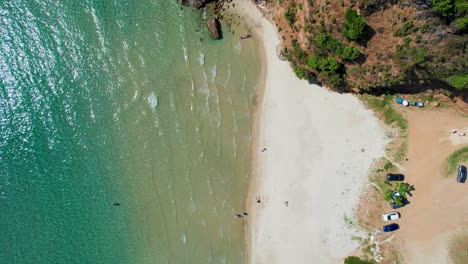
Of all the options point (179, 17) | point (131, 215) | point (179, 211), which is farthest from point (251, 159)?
point (179, 17)

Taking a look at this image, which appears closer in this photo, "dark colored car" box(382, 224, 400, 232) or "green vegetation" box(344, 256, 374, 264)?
"green vegetation" box(344, 256, 374, 264)

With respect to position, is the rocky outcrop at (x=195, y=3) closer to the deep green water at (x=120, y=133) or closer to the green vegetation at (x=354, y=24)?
the deep green water at (x=120, y=133)

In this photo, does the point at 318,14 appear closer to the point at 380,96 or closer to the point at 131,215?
the point at 380,96

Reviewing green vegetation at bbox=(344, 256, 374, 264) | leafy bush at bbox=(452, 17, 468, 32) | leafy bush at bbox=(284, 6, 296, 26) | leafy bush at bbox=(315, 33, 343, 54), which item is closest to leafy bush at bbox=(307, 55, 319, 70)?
leafy bush at bbox=(315, 33, 343, 54)

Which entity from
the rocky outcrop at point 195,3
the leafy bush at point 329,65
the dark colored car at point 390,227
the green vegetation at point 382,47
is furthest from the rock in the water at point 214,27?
the dark colored car at point 390,227

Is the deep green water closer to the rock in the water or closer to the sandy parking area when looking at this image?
the rock in the water

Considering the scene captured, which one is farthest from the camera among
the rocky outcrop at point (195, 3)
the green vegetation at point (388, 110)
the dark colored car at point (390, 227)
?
the rocky outcrop at point (195, 3)
